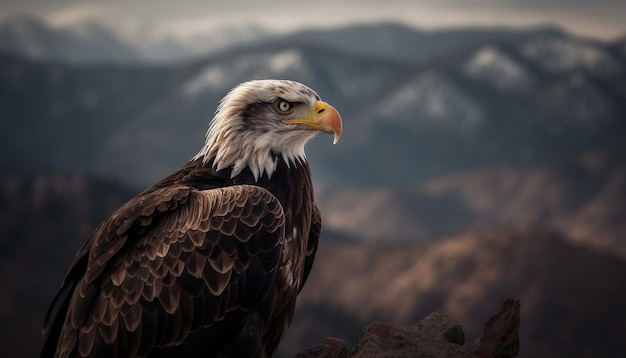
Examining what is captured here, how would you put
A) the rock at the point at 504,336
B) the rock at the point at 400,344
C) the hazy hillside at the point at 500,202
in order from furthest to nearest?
the hazy hillside at the point at 500,202 → the rock at the point at 504,336 → the rock at the point at 400,344

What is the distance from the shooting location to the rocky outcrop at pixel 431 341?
25.3 ft

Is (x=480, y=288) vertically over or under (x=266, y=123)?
under

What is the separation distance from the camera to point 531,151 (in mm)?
159000

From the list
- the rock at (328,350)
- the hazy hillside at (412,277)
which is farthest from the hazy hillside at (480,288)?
the rock at (328,350)

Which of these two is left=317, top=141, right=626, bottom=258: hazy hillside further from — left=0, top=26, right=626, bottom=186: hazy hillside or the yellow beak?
the yellow beak

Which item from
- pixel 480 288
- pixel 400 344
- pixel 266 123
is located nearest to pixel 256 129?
pixel 266 123

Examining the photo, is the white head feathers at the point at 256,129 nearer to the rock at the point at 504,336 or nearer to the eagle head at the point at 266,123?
the eagle head at the point at 266,123

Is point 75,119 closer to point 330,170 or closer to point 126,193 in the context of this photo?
point 330,170

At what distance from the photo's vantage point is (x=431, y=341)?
7879 millimetres

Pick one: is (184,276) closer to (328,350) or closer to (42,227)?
(328,350)

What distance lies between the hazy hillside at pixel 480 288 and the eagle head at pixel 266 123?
41430mm

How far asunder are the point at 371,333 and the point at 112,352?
8.85 ft

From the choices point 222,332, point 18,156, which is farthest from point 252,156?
point 18,156

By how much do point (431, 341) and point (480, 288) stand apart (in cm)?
5196
